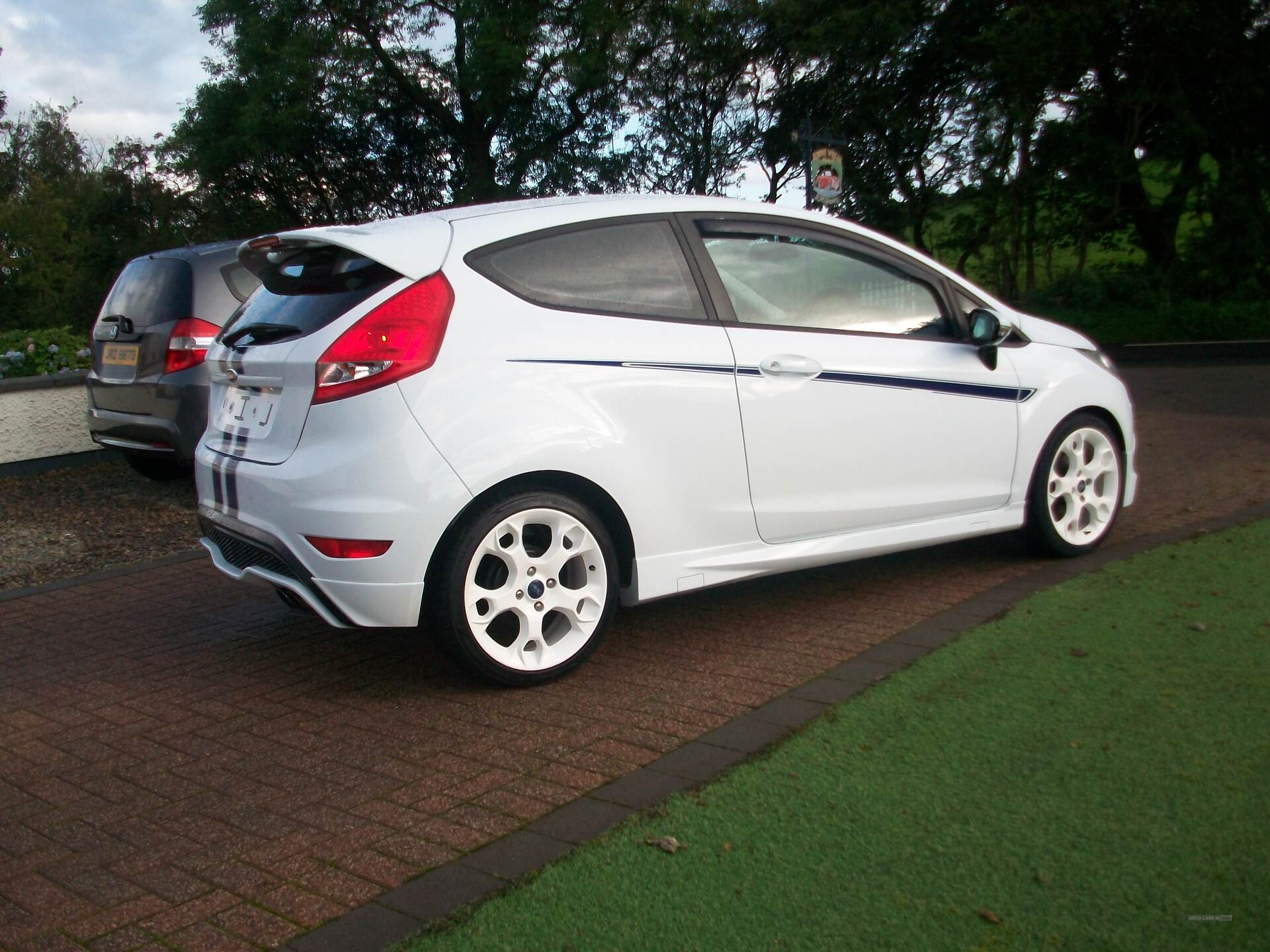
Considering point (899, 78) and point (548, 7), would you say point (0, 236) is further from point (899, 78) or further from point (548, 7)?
point (899, 78)

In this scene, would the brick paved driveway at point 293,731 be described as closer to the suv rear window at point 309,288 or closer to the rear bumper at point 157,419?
the suv rear window at point 309,288

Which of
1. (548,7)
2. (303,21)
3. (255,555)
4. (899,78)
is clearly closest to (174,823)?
(255,555)

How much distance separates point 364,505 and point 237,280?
16.8ft

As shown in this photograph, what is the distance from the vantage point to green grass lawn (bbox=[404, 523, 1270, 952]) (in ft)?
8.92

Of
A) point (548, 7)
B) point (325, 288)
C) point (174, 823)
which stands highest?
point (548, 7)

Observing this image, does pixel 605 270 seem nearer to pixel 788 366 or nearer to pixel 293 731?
pixel 788 366

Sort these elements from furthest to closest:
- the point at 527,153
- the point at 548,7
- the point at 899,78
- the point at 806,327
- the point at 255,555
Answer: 1. the point at 527,153
2. the point at 548,7
3. the point at 899,78
4. the point at 806,327
5. the point at 255,555

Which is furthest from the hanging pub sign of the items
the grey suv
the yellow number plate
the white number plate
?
the white number plate

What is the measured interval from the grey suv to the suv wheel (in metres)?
4.50

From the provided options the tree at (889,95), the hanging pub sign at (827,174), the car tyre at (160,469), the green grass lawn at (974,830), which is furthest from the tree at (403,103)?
the green grass lawn at (974,830)

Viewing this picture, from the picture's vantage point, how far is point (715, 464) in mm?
4793

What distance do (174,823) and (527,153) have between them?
2758 cm

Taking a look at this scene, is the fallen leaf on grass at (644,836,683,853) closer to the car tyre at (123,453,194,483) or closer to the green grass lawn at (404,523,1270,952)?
the green grass lawn at (404,523,1270,952)

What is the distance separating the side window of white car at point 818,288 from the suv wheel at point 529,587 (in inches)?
44.9
